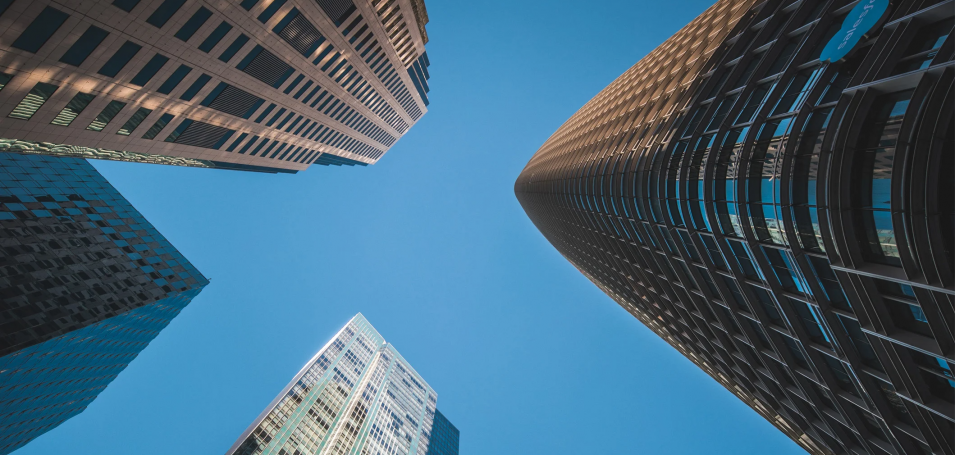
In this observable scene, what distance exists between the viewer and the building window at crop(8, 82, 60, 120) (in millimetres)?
20817

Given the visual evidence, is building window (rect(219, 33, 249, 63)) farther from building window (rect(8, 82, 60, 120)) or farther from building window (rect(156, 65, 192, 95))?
building window (rect(8, 82, 60, 120))

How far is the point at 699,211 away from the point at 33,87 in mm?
38168

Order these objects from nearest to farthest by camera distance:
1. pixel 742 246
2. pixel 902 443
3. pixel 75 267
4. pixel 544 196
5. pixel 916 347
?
1. pixel 916 347
2. pixel 902 443
3. pixel 742 246
4. pixel 75 267
5. pixel 544 196

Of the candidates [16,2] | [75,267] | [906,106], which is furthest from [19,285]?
[906,106]

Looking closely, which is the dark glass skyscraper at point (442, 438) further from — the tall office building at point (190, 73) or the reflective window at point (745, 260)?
the reflective window at point (745, 260)

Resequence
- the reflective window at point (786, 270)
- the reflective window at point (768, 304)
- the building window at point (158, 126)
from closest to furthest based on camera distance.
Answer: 1. the reflective window at point (786, 270)
2. the reflective window at point (768, 304)
3. the building window at point (158, 126)

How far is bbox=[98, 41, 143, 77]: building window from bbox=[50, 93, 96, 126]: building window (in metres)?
2.14

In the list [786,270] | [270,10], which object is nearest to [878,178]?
[786,270]

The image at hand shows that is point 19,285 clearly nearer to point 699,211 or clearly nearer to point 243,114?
point 243,114

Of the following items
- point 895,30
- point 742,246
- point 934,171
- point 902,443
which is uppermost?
point 895,30

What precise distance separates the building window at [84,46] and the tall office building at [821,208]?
34.6m

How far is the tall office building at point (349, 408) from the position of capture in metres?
75.4

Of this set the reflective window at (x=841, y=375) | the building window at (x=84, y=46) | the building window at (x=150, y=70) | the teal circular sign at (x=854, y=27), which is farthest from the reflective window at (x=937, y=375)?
the building window at (x=150, y=70)

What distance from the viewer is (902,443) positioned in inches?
645
